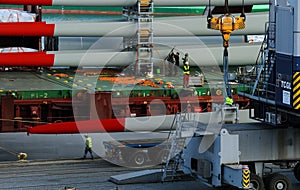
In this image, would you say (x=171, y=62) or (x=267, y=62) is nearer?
(x=267, y=62)

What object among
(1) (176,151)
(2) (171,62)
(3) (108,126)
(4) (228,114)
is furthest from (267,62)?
(2) (171,62)

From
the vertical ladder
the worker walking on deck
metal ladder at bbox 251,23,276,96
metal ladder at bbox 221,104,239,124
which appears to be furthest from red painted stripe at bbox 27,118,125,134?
metal ladder at bbox 251,23,276,96

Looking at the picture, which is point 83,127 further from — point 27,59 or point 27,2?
point 27,2

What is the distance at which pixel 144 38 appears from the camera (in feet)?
114

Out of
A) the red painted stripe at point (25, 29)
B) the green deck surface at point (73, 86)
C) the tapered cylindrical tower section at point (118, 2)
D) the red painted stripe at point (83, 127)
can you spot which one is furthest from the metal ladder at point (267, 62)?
the red painted stripe at point (25, 29)

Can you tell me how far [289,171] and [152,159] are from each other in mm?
4525

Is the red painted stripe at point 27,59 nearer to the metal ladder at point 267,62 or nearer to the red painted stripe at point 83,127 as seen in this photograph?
the red painted stripe at point 83,127

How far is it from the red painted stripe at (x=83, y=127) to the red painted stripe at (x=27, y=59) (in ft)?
18.5

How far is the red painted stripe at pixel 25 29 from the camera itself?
33.4 metres

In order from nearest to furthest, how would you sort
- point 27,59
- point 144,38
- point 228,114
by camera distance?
point 228,114
point 27,59
point 144,38

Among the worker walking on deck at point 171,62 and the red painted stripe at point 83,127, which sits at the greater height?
the worker walking on deck at point 171,62

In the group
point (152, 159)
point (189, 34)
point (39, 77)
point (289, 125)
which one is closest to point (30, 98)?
point (39, 77)

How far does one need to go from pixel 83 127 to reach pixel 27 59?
20.5 feet

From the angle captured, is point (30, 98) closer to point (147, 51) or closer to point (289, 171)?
point (147, 51)
